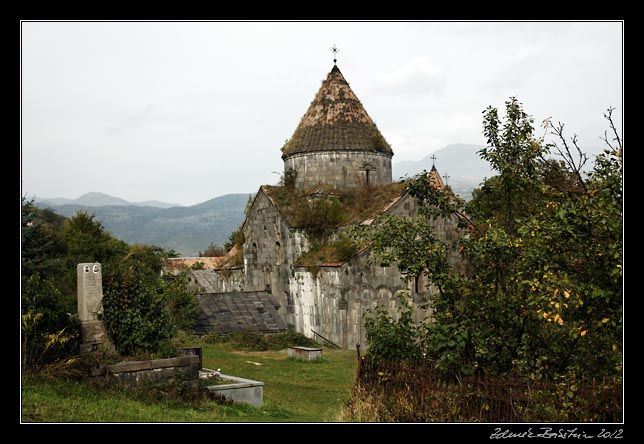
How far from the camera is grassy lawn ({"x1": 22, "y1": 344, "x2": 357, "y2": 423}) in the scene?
30.8 feet

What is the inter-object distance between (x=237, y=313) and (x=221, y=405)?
11705 millimetres

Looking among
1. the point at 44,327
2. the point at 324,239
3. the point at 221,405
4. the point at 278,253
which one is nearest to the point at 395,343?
the point at 221,405

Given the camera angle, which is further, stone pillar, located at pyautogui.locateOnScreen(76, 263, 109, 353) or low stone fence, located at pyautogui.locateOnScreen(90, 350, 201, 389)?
stone pillar, located at pyautogui.locateOnScreen(76, 263, 109, 353)

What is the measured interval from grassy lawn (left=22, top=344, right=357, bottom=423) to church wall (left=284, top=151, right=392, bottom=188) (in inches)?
318

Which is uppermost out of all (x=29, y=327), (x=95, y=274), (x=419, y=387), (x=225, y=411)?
(x=95, y=274)

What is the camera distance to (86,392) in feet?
34.5

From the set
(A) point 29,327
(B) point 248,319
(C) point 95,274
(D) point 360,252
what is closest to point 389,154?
(D) point 360,252

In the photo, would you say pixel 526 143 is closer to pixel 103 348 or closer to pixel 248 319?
pixel 103 348

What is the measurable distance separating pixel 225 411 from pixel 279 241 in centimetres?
1324

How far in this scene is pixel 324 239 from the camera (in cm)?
2306

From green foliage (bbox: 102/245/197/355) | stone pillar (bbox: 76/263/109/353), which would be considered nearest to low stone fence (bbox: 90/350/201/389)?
green foliage (bbox: 102/245/197/355)

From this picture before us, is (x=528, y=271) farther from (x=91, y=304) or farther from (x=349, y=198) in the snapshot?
(x=349, y=198)

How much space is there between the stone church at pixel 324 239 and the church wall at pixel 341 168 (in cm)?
4

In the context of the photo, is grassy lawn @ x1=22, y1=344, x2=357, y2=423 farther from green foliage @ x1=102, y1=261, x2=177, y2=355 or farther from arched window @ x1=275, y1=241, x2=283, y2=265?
arched window @ x1=275, y1=241, x2=283, y2=265
